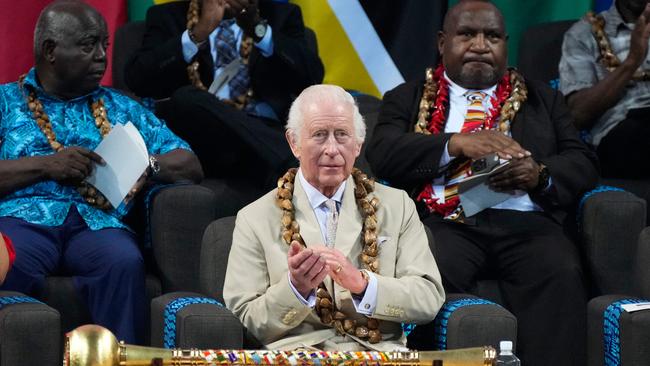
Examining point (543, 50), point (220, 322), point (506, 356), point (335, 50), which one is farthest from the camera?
point (335, 50)

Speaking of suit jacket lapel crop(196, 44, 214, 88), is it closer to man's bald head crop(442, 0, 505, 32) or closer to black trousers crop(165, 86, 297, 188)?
black trousers crop(165, 86, 297, 188)

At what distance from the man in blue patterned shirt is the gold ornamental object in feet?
4.75

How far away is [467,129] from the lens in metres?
5.34

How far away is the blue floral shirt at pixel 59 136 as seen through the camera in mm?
5074

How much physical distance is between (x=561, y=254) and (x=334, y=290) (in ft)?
4.15

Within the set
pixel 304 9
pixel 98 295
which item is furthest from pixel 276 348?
Answer: pixel 304 9

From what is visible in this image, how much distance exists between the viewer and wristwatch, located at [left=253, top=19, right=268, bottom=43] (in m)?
5.82

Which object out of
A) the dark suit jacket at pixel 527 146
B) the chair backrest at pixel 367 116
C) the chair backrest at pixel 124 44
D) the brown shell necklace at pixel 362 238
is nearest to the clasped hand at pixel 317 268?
the brown shell necklace at pixel 362 238

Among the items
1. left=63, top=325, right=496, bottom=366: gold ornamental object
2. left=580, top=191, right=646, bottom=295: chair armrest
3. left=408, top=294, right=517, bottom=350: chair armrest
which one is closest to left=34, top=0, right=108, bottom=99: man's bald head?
left=408, top=294, right=517, bottom=350: chair armrest

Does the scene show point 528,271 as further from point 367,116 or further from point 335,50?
point 335,50

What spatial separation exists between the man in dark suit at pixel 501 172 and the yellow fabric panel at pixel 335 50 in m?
1.17

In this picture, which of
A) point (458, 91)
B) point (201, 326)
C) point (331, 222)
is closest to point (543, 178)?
point (458, 91)

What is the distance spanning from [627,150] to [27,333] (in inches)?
109

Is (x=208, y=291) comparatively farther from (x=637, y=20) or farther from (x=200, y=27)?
(x=637, y=20)
